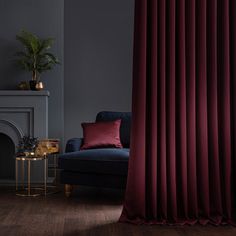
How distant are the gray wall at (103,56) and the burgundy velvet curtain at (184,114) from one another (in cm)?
278

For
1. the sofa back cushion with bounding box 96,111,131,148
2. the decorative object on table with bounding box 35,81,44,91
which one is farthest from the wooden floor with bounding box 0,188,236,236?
the decorative object on table with bounding box 35,81,44,91

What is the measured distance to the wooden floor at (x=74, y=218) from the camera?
3.04 meters

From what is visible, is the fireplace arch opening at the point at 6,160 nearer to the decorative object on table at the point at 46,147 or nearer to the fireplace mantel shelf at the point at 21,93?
the fireplace mantel shelf at the point at 21,93

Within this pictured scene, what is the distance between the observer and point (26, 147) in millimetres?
4680

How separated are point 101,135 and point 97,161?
24.2 inches

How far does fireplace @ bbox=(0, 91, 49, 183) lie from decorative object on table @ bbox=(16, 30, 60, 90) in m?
0.16

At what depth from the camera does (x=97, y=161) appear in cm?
428

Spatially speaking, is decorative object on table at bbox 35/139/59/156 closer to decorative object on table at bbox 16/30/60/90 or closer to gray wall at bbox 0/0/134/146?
decorative object on table at bbox 16/30/60/90

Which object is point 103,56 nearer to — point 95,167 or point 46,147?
point 46,147

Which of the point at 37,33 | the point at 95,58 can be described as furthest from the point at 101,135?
the point at 37,33

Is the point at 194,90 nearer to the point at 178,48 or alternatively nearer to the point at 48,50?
the point at 178,48

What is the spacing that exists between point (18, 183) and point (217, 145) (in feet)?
9.48

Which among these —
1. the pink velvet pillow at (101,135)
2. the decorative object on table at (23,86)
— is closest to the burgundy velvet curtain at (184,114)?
the pink velvet pillow at (101,135)

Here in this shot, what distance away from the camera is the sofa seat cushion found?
421 centimetres
